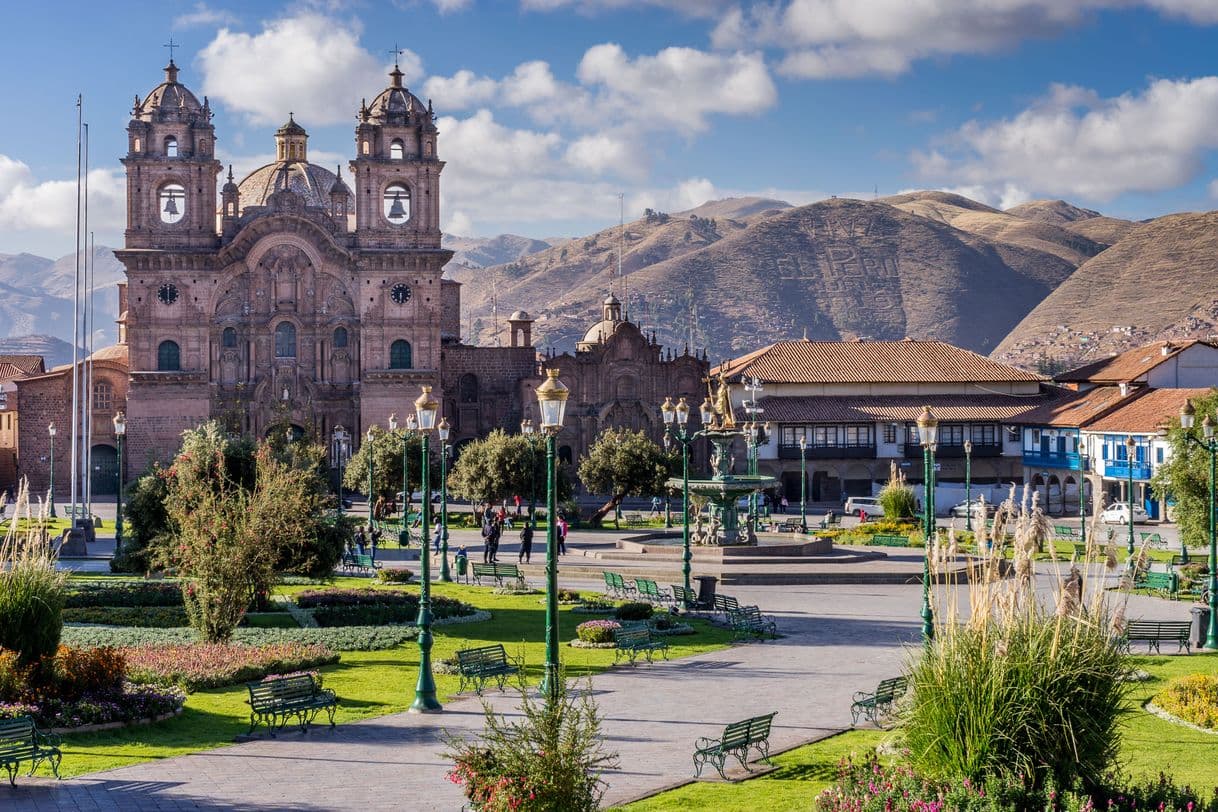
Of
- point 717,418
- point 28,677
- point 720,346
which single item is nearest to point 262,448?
point 28,677

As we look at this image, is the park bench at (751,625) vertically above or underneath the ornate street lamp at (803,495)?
underneath

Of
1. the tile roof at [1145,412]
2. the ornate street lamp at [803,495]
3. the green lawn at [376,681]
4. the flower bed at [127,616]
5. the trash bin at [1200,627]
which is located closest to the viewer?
the green lawn at [376,681]

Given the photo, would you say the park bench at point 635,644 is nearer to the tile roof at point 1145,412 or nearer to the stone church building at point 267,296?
the tile roof at point 1145,412

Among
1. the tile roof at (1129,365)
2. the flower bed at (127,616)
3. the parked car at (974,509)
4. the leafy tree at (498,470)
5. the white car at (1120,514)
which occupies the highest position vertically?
the tile roof at (1129,365)

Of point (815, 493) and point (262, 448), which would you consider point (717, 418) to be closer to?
point (262, 448)

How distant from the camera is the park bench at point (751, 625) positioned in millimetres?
28281

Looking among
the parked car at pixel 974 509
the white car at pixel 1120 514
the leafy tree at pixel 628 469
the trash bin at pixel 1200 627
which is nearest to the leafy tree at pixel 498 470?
the leafy tree at pixel 628 469

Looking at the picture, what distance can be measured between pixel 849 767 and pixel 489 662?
9.44 meters

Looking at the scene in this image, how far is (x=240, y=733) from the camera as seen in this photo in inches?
749

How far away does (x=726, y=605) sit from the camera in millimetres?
30688

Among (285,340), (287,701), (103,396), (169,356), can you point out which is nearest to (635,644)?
(287,701)

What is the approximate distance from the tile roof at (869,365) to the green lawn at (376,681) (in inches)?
1739

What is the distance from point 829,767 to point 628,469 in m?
38.9

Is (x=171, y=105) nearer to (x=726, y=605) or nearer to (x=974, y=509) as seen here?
(x=726, y=605)
